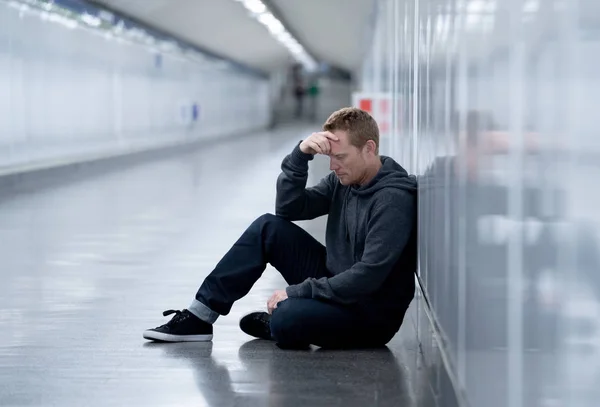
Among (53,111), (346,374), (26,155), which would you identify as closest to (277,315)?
(346,374)

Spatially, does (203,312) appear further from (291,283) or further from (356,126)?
(356,126)

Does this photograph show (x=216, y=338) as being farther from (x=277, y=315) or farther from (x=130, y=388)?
(x=130, y=388)

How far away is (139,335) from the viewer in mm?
6297

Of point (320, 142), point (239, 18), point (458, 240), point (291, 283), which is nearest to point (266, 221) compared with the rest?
point (291, 283)

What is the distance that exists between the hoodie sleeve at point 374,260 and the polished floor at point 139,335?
0.34m

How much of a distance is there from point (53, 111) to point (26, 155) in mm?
2990

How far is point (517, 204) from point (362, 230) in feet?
9.57

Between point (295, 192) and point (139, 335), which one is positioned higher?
point (295, 192)

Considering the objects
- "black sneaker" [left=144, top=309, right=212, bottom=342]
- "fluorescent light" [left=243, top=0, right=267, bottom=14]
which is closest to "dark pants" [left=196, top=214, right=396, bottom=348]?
"black sneaker" [left=144, top=309, right=212, bottom=342]

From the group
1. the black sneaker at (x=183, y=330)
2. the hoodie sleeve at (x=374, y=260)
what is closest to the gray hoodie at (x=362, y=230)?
the hoodie sleeve at (x=374, y=260)

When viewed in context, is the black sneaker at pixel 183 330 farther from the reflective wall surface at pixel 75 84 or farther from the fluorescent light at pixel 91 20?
the fluorescent light at pixel 91 20

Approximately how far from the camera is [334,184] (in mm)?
6172

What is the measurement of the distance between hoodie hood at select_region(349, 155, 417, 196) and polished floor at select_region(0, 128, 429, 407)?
83 centimetres

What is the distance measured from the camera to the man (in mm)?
5582
